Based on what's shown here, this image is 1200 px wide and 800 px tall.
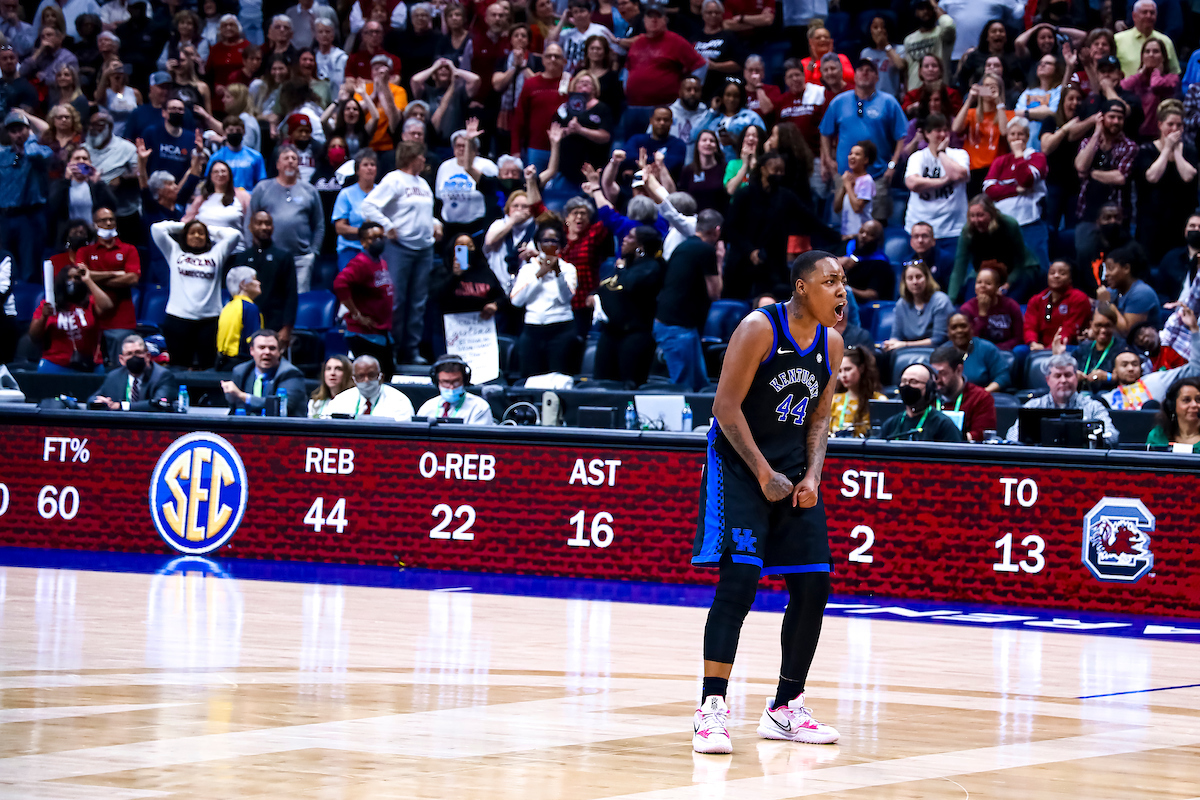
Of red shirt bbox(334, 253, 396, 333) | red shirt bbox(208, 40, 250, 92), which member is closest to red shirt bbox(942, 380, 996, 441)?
red shirt bbox(334, 253, 396, 333)

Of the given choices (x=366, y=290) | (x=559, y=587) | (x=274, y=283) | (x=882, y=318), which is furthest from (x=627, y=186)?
(x=559, y=587)

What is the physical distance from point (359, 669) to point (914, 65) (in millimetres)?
10756

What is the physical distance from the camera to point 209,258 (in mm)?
15391

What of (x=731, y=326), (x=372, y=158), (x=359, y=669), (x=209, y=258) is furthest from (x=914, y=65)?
(x=359, y=669)

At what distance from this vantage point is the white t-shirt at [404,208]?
15.3 m

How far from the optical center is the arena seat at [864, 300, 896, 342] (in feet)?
46.2

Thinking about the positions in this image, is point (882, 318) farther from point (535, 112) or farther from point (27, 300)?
point (27, 300)

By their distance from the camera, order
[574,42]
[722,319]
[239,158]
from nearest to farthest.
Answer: [722,319], [239,158], [574,42]

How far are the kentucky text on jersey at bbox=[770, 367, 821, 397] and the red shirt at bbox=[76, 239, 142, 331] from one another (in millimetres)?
10801

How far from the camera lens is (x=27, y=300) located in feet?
55.7

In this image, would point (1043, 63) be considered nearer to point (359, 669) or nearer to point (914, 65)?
point (914, 65)

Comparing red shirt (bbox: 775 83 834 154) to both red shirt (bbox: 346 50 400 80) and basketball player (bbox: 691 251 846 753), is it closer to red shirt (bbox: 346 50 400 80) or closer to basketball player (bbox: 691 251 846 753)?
red shirt (bbox: 346 50 400 80)

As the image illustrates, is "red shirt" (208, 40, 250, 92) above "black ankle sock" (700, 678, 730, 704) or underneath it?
above

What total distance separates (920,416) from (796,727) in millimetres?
5490
